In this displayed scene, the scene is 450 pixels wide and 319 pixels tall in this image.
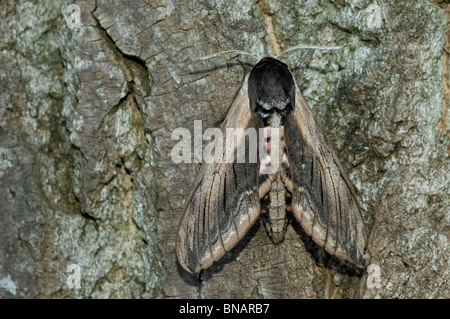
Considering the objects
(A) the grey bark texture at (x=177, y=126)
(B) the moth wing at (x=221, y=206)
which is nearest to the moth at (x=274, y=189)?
(B) the moth wing at (x=221, y=206)

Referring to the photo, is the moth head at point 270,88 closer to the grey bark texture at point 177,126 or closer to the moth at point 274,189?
the moth at point 274,189

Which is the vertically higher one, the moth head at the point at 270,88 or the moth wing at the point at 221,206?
the moth head at the point at 270,88

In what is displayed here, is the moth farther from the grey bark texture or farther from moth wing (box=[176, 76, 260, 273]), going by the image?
the grey bark texture

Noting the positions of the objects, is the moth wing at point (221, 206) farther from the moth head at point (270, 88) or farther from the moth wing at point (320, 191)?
the moth wing at point (320, 191)

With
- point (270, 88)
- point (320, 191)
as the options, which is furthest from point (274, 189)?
point (270, 88)

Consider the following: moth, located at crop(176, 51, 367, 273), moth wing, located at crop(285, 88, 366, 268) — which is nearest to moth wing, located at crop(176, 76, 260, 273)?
moth, located at crop(176, 51, 367, 273)

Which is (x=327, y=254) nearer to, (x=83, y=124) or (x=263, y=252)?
(x=263, y=252)
